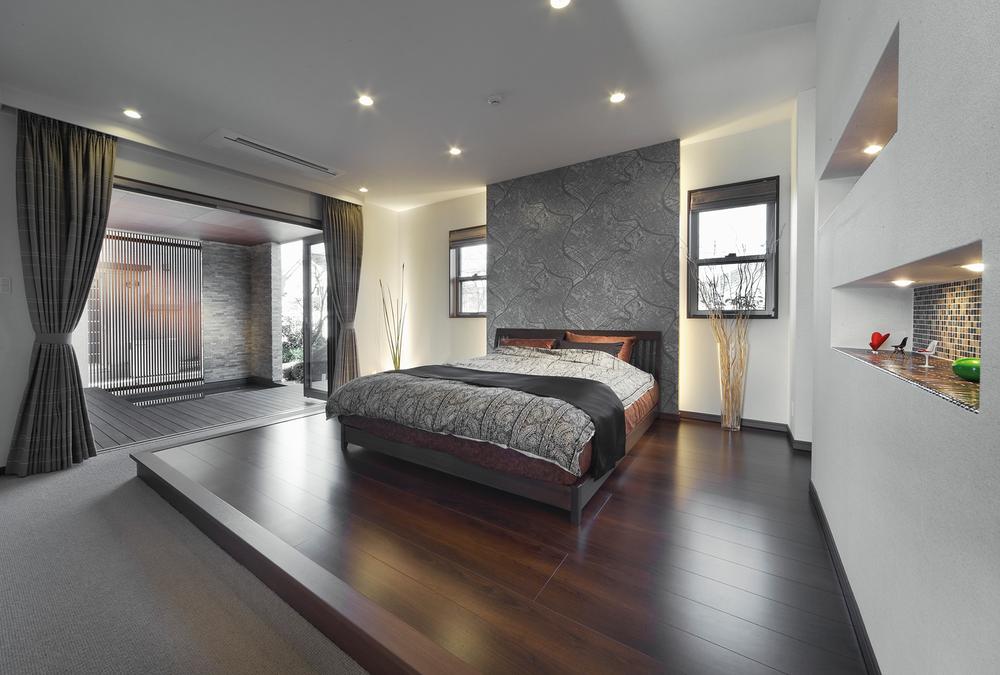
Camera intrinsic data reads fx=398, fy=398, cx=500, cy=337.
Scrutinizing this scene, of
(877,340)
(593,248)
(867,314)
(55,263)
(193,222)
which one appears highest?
(193,222)

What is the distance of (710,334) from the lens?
13.1 feet

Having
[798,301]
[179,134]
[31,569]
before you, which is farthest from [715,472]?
[179,134]

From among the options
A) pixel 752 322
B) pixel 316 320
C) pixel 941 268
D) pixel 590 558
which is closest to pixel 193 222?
pixel 316 320

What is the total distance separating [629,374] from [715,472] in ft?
3.44

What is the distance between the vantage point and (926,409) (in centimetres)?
89

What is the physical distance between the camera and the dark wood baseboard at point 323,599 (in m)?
1.23

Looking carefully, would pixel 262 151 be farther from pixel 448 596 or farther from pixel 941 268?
pixel 941 268

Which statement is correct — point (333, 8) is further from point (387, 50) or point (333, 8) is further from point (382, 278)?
point (382, 278)

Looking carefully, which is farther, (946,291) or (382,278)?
(382,278)

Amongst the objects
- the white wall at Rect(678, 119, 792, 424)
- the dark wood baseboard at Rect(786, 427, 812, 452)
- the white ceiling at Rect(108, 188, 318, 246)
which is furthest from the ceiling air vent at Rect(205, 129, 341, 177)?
the dark wood baseboard at Rect(786, 427, 812, 452)

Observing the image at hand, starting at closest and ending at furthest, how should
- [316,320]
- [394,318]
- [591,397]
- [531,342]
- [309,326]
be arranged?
1. [591,397]
2. [531,342]
3. [316,320]
4. [309,326]
5. [394,318]

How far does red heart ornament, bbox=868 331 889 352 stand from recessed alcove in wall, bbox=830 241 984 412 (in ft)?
0.07

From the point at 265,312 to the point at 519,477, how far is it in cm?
617

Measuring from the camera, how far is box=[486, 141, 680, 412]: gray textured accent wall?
4.02m
